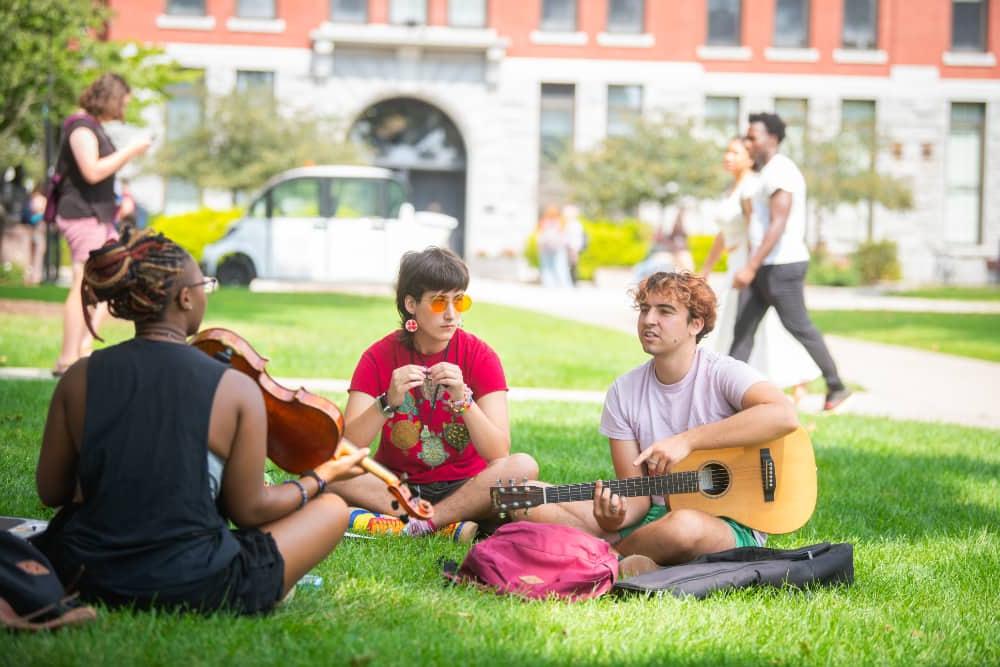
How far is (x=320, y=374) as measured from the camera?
416 inches

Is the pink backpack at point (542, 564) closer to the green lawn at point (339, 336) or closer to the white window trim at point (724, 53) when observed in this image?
the green lawn at point (339, 336)

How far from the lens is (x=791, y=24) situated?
37.1 metres

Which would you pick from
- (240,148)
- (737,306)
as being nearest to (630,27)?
(240,148)

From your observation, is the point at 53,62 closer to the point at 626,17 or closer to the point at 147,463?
the point at 147,463

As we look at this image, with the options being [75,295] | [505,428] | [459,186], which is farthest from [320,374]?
[459,186]

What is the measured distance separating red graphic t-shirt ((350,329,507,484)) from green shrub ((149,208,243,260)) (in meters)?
21.8

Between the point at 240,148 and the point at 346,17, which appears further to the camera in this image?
the point at 346,17

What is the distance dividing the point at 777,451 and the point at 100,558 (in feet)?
8.19

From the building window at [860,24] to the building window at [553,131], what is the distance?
27.3 feet

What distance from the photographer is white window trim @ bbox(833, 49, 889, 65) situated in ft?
121

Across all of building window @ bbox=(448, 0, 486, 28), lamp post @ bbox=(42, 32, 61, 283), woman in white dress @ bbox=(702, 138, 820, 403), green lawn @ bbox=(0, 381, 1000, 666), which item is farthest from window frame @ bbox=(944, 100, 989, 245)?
green lawn @ bbox=(0, 381, 1000, 666)

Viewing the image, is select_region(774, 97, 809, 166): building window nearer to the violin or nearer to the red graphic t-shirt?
the red graphic t-shirt

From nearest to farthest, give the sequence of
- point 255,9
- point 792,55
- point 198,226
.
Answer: point 198,226 → point 255,9 → point 792,55

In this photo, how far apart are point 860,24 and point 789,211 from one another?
30.5 meters
